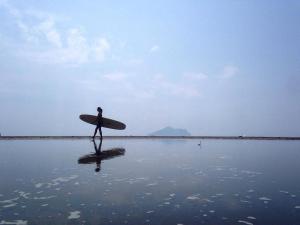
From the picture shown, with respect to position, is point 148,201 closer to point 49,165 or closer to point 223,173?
point 223,173

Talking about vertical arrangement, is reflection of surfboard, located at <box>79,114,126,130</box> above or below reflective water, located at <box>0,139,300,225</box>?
above

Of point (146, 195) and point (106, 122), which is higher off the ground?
point (106, 122)

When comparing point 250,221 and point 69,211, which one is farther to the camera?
point 69,211

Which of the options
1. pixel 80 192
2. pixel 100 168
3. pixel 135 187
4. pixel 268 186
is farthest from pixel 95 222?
pixel 100 168

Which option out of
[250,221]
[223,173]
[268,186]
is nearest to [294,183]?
[268,186]

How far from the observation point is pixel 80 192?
11984mm

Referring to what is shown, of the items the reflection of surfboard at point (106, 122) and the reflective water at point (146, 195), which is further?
the reflection of surfboard at point (106, 122)

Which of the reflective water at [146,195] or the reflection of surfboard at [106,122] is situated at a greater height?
the reflection of surfboard at [106,122]

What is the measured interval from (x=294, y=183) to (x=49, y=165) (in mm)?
13237

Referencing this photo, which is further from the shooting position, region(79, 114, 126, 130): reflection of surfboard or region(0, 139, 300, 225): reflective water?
region(79, 114, 126, 130): reflection of surfboard

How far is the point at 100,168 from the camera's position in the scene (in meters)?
18.0

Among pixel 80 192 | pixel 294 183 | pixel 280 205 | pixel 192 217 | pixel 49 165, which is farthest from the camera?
pixel 49 165

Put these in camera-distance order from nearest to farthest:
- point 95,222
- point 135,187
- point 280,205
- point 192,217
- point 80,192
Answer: point 95,222 → point 192,217 → point 280,205 → point 80,192 → point 135,187

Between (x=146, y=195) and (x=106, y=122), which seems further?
(x=106, y=122)
